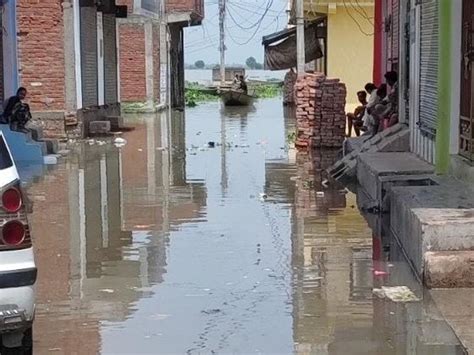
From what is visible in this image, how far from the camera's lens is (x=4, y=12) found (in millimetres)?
21594

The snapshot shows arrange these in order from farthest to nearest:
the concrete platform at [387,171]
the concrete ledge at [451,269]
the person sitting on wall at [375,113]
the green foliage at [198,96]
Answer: the green foliage at [198,96]
the person sitting on wall at [375,113]
the concrete platform at [387,171]
the concrete ledge at [451,269]

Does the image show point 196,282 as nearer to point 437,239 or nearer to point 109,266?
point 109,266

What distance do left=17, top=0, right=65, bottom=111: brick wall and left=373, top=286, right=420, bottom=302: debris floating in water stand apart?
17.1m

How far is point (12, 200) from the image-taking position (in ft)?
19.8

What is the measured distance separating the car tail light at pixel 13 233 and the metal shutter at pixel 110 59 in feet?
85.4

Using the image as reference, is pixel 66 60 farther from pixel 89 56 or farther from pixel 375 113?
pixel 375 113

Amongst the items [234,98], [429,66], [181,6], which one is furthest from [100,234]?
[234,98]

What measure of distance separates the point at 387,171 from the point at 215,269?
442 cm

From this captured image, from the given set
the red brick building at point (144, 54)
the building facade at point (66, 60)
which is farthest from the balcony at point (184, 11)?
the building facade at point (66, 60)

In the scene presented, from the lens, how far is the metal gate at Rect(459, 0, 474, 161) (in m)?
12.0

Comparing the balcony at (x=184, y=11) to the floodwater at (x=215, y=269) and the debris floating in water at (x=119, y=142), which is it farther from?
the floodwater at (x=215, y=269)

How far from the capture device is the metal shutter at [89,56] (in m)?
27.6

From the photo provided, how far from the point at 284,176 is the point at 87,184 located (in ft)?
11.4

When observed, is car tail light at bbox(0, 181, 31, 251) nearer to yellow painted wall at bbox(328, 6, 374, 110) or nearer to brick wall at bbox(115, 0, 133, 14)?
yellow painted wall at bbox(328, 6, 374, 110)
